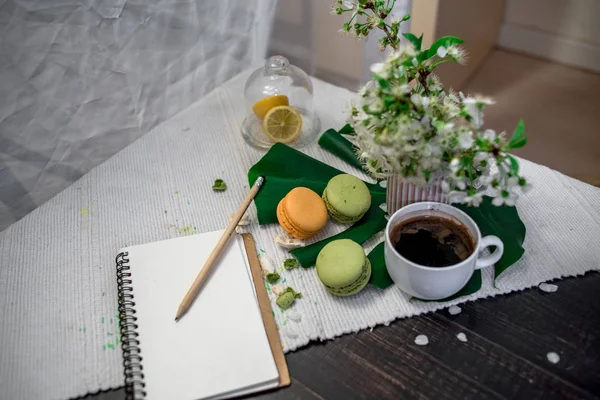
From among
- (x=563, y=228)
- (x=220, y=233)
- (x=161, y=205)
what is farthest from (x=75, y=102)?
(x=563, y=228)

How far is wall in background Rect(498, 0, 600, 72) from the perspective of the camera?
1.75 meters

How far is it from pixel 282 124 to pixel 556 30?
4.04 feet

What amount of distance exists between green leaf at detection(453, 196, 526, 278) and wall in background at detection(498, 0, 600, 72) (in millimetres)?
1180

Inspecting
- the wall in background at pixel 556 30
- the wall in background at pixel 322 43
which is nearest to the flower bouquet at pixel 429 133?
the wall in background at pixel 322 43

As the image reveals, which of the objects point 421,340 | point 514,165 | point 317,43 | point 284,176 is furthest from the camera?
point 317,43

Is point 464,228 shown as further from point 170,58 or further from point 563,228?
point 170,58

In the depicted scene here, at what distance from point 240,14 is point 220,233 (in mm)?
585

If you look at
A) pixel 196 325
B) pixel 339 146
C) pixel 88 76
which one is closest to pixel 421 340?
pixel 196 325

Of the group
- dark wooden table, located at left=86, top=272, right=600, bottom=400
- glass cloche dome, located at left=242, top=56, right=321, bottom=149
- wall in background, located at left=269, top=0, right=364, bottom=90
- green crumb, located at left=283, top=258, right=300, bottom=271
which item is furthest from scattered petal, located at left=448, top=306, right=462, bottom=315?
wall in background, located at left=269, top=0, right=364, bottom=90

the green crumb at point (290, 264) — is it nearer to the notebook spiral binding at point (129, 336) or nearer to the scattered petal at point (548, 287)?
the notebook spiral binding at point (129, 336)

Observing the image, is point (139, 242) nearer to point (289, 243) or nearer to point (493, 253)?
point (289, 243)

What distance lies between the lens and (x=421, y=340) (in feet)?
2.39

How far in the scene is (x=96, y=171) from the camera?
1012mm

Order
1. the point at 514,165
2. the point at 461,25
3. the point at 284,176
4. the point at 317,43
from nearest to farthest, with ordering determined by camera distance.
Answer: the point at 514,165 < the point at 284,176 < the point at 317,43 < the point at 461,25
